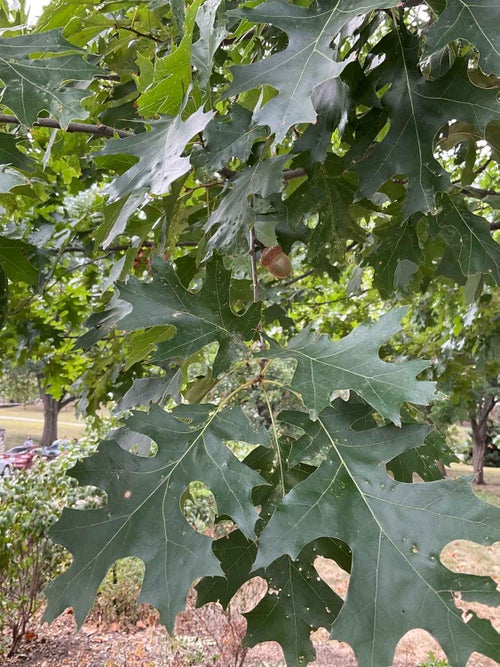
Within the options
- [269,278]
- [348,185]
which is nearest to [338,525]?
[348,185]

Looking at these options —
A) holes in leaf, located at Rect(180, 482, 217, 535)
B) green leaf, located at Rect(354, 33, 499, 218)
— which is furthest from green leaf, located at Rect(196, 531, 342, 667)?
holes in leaf, located at Rect(180, 482, 217, 535)

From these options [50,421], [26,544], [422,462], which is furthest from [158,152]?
[50,421]

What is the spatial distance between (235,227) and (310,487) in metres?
0.52

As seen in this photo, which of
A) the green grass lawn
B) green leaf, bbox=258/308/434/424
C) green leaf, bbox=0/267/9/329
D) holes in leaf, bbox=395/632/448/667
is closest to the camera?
green leaf, bbox=258/308/434/424

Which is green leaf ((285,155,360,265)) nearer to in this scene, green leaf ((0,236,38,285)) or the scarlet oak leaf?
the scarlet oak leaf

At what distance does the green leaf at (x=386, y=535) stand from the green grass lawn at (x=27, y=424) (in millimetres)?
13234

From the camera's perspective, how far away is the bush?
3.73 meters

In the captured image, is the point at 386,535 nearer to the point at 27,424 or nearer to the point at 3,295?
the point at 3,295

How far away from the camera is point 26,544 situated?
3865 mm

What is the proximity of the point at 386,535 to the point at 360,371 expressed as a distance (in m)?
0.24

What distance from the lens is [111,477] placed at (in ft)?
2.87

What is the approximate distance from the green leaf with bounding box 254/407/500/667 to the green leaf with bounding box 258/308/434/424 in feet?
0.25

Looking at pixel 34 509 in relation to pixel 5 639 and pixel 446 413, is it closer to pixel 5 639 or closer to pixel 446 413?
pixel 5 639

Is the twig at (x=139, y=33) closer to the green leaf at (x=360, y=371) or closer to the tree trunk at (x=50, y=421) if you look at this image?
the green leaf at (x=360, y=371)
